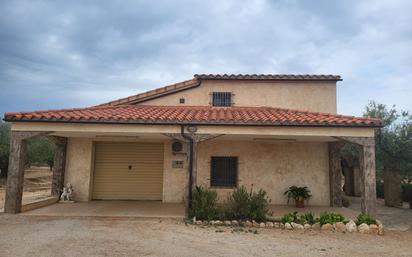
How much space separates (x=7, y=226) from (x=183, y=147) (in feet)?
21.9

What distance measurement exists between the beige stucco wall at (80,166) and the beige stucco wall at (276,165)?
462 centimetres

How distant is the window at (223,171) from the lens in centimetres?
1276

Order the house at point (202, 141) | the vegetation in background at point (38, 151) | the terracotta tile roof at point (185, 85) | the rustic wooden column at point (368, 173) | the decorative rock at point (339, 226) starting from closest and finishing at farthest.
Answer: the decorative rock at point (339, 226), the rustic wooden column at point (368, 173), the house at point (202, 141), the terracotta tile roof at point (185, 85), the vegetation in background at point (38, 151)

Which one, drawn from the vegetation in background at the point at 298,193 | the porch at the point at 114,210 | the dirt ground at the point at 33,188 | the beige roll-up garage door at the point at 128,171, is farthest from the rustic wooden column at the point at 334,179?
→ the dirt ground at the point at 33,188

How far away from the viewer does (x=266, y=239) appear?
24.2 feet

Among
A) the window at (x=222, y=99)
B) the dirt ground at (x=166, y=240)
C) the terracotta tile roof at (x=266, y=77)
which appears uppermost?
the terracotta tile roof at (x=266, y=77)

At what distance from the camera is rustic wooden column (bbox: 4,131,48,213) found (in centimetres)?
944

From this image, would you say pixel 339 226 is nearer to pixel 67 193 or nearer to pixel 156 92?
pixel 156 92

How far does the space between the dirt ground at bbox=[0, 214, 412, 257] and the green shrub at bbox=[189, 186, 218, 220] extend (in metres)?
0.59

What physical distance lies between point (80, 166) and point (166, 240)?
7.31 m

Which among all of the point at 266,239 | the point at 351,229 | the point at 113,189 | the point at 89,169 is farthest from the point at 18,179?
the point at 351,229

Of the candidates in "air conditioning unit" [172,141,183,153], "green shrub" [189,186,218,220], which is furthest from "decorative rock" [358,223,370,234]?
"air conditioning unit" [172,141,183,153]

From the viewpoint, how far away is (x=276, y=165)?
12641 millimetres

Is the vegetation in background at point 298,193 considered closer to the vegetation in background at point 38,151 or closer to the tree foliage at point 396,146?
the tree foliage at point 396,146
